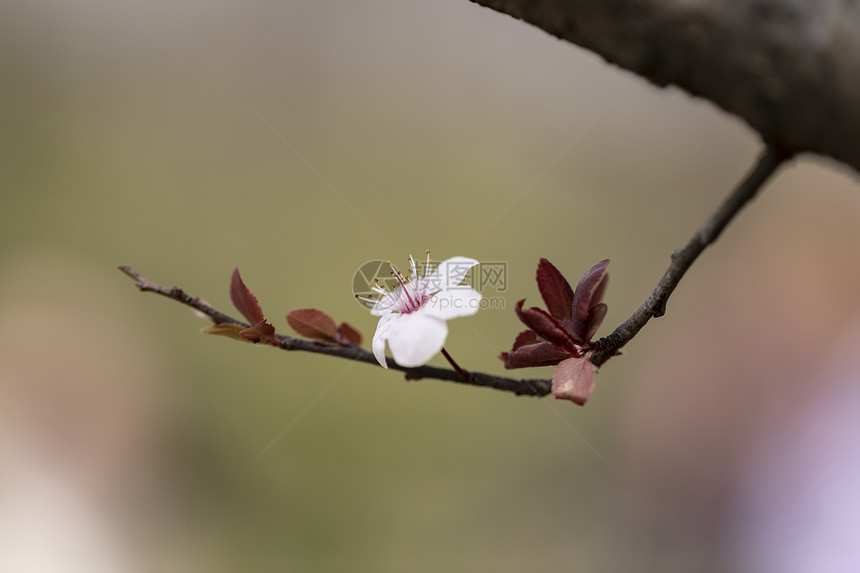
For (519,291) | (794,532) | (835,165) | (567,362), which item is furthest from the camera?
(519,291)

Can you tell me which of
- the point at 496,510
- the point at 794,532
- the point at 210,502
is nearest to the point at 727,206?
the point at 794,532

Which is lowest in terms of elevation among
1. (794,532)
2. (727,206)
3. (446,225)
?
(794,532)

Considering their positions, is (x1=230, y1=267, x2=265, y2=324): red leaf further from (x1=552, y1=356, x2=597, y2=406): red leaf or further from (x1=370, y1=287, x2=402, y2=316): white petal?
(x1=552, y1=356, x2=597, y2=406): red leaf

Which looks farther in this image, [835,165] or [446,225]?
[446,225]

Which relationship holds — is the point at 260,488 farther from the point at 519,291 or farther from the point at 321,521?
the point at 519,291

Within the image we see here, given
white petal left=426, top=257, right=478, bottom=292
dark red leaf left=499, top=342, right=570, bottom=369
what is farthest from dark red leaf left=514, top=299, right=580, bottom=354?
white petal left=426, top=257, right=478, bottom=292

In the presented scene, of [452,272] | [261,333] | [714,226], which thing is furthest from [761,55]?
[261,333]
